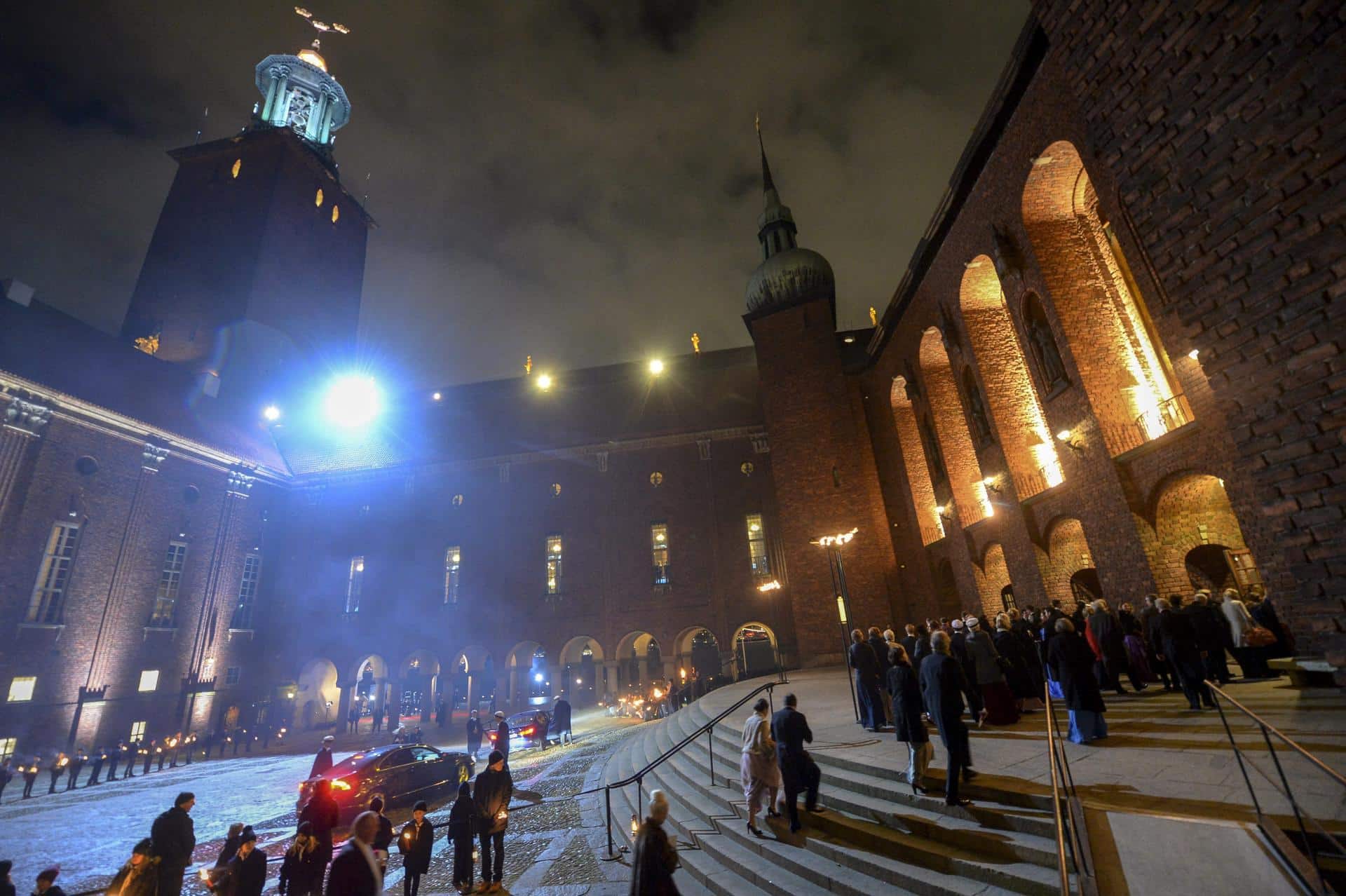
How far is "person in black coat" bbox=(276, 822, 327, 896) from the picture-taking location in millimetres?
5531

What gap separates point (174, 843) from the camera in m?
5.79

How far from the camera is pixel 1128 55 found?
13.1ft

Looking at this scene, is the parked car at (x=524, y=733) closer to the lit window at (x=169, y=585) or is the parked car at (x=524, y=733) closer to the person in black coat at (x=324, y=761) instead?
the person in black coat at (x=324, y=761)

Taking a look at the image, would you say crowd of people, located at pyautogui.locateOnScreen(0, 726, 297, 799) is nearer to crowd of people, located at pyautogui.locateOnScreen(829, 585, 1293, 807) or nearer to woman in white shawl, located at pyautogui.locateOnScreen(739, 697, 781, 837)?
woman in white shawl, located at pyautogui.locateOnScreen(739, 697, 781, 837)

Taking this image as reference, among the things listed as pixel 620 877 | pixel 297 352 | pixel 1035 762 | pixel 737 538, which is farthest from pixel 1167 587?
pixel 297 352

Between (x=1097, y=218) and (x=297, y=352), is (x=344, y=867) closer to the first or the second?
(x=1097, y=218)

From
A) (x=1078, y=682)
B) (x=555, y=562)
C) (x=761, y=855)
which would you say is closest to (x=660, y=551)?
(x=555, y=562)

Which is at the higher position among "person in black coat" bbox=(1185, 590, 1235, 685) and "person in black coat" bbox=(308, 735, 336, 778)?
"person in black coat" bbox=(1185, 590, 1235, 685)

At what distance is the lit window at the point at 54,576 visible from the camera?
736 inches

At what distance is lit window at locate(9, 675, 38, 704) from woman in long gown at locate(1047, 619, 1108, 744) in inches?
1100

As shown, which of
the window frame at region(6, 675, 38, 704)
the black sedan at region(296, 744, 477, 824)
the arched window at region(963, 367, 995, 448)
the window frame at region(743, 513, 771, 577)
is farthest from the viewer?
the window frame at region(743, 513, 771, 577)

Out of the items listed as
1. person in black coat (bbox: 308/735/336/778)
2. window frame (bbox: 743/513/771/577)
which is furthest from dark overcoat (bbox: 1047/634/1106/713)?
window frame (bbox: 743/513/771/577)

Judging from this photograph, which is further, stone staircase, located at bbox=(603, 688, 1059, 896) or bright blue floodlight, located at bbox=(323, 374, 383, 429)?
bright blue floodlight, located at bbox=(323, 374, 383, 429)

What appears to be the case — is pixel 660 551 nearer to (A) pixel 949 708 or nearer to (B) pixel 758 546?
(B) pixel 758 546
